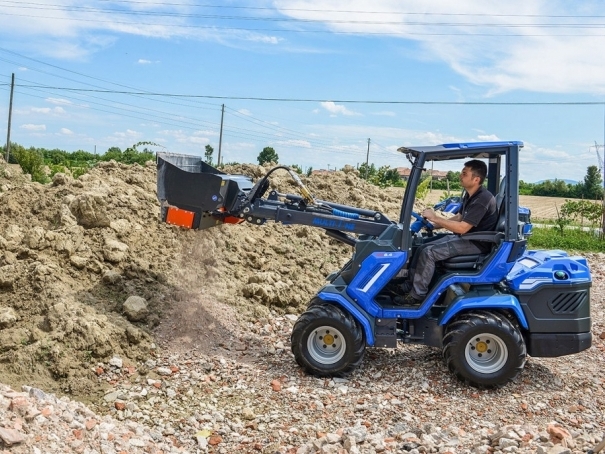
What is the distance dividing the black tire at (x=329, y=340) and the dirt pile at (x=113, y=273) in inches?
61.9

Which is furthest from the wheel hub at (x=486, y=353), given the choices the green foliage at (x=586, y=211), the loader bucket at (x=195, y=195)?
the green foliage at (x=586, y=211)

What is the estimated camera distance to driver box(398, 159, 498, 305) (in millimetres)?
6746

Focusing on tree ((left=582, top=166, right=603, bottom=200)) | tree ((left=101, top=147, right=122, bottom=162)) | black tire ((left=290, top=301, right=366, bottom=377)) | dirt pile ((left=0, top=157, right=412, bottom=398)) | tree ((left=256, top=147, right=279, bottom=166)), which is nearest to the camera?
black tire ((left=290, top=301, right=366, bottom=377))

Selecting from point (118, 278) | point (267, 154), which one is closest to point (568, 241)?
point (118, 278)

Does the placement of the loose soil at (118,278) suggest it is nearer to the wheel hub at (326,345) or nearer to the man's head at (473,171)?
the wheel hub at (326,345)

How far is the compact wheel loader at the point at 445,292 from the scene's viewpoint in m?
6.72

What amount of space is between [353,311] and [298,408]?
1.19m

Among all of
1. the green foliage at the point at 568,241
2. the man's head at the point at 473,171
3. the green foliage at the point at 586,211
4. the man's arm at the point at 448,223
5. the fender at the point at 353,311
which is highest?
the green foliage at the point at 586,211

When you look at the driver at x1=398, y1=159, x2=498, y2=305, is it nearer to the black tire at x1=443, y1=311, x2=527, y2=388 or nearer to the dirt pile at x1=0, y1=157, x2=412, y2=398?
the black tire at x1=443, y1=311, x2=527, y2=388

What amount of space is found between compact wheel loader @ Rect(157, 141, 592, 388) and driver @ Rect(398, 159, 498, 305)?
0.10m

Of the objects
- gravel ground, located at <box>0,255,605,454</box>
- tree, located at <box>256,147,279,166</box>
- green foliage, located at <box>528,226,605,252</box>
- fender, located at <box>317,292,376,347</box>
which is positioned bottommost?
gravel ground, located at <box>0,255,605,454</box>

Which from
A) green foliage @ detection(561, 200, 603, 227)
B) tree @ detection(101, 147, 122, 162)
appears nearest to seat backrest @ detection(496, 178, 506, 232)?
green foliage @ detection(561, 200, 603, 227)

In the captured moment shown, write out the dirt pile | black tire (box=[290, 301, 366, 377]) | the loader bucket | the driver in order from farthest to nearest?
1. the loader bucket
2. the dirt pile
3. black tire (box=[290, 301, 366, 377])
4. the driver

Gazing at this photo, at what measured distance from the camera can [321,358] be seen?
6.99 m
